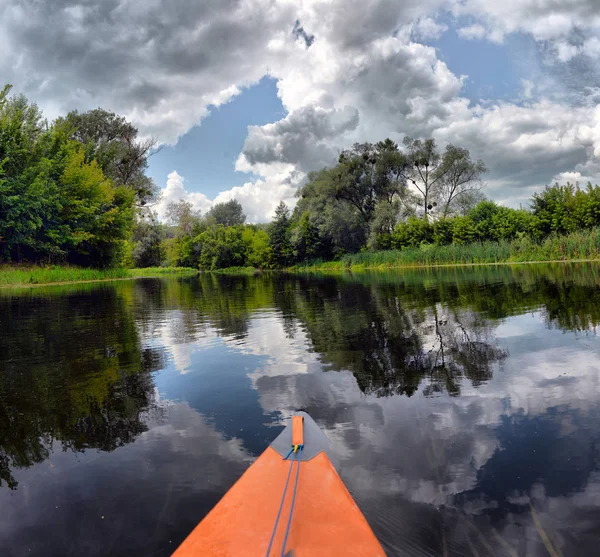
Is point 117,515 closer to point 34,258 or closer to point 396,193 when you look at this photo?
point 34,258

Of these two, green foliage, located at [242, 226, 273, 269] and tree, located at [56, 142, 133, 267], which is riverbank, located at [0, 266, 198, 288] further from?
green foliage, located at [242, 226, 273, 269]

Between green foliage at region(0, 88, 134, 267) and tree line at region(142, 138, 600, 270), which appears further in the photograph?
tree line at region(142, 138, 600, 270)

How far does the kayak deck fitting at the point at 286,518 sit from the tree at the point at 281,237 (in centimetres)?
5924

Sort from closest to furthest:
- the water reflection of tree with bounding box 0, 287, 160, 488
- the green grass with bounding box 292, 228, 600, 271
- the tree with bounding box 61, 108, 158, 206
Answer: the water reflection of tree with bounding box 0, 287, 160, 488 < the green grass with bounding box 292, 228, 600, 271 < the tree with bounding box 61, 108, 158, 206

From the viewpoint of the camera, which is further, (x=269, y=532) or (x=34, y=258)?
(x=34, y=258)

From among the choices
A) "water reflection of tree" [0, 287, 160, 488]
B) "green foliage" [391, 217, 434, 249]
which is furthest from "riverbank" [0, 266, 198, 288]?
"green foliage" [391, 217, 434, 249]

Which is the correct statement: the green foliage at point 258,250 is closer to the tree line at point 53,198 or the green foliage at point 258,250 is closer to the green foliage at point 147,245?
the green foliage at point 147,245

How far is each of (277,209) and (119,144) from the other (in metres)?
26.1

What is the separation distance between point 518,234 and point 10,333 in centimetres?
3716

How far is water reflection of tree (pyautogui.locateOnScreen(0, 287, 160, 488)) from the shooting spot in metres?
3.85

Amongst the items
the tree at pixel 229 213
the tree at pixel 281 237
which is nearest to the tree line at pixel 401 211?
the tree at pixel 281 237

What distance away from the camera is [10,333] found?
31.9 feet

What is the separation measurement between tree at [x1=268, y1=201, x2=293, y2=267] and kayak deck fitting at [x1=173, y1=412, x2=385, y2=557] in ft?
194

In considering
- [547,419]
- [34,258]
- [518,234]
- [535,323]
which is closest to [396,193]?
[518,234]
